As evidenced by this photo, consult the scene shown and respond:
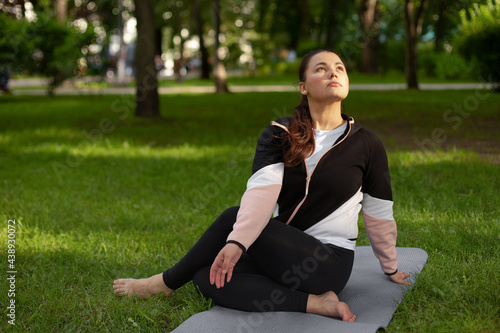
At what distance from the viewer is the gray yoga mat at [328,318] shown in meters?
2.86

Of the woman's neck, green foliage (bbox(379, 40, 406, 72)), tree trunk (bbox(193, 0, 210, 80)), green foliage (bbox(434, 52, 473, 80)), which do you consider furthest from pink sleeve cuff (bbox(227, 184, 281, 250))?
green foliage (bbox(379, 40, 406, 72))

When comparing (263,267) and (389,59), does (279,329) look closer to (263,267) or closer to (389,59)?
(263,267)

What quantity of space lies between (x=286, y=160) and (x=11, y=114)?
1172 cm

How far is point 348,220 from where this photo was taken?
3031 millimetres

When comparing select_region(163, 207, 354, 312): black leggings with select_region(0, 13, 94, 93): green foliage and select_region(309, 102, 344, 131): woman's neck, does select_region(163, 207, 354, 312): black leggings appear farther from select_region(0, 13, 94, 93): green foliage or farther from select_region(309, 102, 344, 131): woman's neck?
select_region(0, 13, 94, 93): green foliage

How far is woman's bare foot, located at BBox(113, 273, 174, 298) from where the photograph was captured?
3.32m

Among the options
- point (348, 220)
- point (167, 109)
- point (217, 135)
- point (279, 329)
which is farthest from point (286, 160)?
point (167, 109)

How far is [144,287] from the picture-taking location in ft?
11.0

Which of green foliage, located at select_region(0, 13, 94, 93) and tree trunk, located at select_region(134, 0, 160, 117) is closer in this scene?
tree trunk, located at select_region(134, 0, 160, 117)

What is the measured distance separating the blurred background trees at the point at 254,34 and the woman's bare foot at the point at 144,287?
10.1m

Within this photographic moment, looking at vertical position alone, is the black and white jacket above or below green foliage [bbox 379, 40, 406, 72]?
below

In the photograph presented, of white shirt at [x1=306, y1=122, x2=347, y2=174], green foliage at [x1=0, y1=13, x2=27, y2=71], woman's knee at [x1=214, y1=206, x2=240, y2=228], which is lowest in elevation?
woman's knee at [x1=214, y1=206, x2=240, y2=228]

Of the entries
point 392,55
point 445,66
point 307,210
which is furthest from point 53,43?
point 392,55

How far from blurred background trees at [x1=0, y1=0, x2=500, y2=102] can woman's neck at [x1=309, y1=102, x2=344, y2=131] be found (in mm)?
10157
